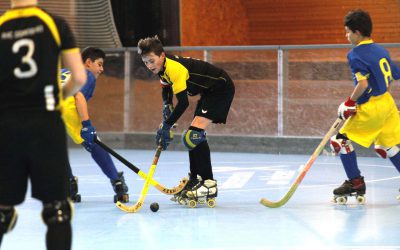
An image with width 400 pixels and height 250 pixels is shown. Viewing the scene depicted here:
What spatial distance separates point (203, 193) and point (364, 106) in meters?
1.26

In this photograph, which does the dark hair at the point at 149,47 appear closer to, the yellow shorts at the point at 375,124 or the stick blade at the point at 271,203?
the stick blade at the point at 271,203

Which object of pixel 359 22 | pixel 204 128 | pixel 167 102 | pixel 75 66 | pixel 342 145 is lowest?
pixel 342 145

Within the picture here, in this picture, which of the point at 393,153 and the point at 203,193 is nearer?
the point at 203,193

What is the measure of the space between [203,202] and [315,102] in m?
4.00

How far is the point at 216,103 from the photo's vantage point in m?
6.14

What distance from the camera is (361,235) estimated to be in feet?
15.9

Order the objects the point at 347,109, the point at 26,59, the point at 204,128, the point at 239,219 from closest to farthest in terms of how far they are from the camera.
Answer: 1. the point at 26,59
2. the point at 239,219
3. the point at 347,109
4. the point at 204,128

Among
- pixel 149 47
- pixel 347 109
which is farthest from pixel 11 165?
pixel 347 109

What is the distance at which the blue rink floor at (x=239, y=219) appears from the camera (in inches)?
184

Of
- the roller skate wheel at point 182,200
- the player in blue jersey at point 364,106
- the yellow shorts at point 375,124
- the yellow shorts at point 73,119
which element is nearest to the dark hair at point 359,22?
the player in blue jersey at point 364,106

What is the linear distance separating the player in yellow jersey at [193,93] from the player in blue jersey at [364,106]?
0.86m

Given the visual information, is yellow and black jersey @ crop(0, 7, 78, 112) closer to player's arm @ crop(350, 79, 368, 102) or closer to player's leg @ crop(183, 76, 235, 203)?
player's leg @ crop(183, 76, 235, 203)

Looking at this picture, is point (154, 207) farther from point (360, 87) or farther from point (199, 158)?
point (360, 87)

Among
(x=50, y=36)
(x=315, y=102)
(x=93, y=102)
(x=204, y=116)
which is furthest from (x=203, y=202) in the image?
(x=93, y=102)
